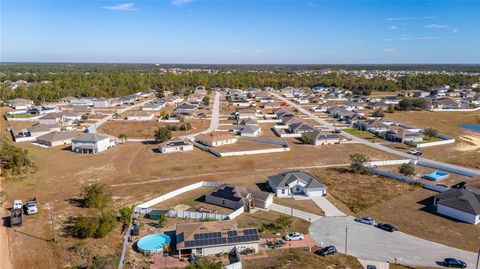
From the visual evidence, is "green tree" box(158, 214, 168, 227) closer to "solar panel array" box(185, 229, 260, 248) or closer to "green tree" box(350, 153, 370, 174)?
"solar panel array" box(185, 229, 260, 248)

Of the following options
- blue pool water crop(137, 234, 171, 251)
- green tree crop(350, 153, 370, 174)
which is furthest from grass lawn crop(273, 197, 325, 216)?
blue pool water crop(137, 234, 171, 251)

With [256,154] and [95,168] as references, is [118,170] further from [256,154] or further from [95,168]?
[256,154]

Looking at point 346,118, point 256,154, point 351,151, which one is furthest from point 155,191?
point 346,118

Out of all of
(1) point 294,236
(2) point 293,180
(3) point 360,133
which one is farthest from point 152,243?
(3) point 360,133

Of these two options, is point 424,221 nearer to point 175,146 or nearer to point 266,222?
point 266,222

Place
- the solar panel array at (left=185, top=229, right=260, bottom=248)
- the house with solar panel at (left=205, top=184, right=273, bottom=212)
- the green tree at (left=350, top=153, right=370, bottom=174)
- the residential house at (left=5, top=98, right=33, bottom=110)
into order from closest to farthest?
1. the solar panel array at (left=185, top=229, right=260, bottom=248)
2. the house with solar panel at (left=205, top=184, right=273, bottom=212)
3. the green tree at (left=350, top=153, right=370, bottom=174)
4. the residential house at (left=5, top=98, right=33, bottom=110)

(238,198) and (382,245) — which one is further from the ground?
(238,198)
